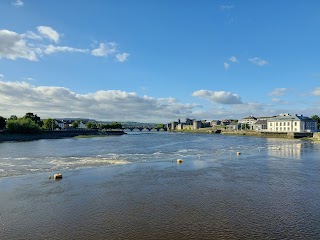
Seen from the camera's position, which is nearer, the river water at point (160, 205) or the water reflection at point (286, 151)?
the river water at point (160, 205)

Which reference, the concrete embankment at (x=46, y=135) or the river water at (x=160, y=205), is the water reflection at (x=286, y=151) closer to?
the river water at (x=160, y=205)

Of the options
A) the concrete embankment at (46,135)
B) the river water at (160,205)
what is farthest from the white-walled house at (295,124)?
the river water at (160,205)

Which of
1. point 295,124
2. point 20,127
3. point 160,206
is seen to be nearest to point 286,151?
point 160,206

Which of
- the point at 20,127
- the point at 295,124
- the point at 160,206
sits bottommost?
the point at 160,206

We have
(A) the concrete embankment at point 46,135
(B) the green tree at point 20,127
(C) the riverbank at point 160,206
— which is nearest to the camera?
(C) the riverbank at point 160,206

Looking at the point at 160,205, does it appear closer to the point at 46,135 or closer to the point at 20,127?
the point at 20,127

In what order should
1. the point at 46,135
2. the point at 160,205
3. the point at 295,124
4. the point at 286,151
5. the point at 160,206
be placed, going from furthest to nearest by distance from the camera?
the point at 295,124 < the point at 46,135 < the point at 286,151 < the point at 160,205 < the point at 160,206

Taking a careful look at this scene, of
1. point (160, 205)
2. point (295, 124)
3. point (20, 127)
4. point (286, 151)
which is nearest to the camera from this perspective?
point (160, 205)

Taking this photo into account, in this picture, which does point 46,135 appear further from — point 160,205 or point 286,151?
point 160,205

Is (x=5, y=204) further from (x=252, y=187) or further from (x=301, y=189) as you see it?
(x=301, y=189)

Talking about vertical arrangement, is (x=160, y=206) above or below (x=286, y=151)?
below

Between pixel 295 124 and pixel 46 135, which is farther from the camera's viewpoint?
pixel 295 124

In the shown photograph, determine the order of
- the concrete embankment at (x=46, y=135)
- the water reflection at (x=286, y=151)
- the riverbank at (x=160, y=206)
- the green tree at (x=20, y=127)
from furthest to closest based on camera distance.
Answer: the green tree at (x=20, y=127) → the concrete embankment at (x=46, y=135) → the water reflection at (x=286, y=151) → the riverbank at (x=160, y=206)

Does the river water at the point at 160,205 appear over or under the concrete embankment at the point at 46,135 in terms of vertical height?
under
